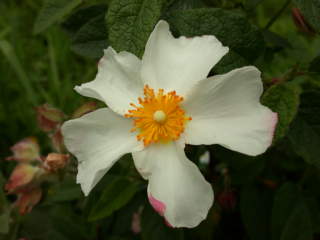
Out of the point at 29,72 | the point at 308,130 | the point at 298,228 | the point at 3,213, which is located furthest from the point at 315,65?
the point at 29,72

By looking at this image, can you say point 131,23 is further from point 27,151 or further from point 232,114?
point 27,151

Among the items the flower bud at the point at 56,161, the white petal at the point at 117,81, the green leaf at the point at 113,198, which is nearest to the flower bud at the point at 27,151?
the flower bud at the point at 56,161

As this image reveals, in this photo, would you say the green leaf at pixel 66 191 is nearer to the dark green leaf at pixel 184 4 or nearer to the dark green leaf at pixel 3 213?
the dark green leaf at pixel 3 213

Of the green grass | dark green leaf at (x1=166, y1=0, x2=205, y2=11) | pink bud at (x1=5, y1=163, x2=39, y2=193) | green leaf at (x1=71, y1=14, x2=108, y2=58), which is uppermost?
dark green leaf at (x1=166, y1=0, x2=205, y2=11)

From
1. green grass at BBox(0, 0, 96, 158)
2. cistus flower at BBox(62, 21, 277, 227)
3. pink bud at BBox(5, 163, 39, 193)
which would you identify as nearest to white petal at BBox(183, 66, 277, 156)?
cistus flower at BBox(62, 21, 277, 227)

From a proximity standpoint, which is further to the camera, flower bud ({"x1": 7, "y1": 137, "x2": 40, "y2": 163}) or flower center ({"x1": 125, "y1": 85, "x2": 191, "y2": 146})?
flower bud ({"x1": 7, "y1": 137, "x2": 40, "y2": 163})

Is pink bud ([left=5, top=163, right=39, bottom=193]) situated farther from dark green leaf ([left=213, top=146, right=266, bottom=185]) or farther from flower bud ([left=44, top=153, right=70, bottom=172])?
dark green leaf ([left=213, top=146, right=266, bottom=185])

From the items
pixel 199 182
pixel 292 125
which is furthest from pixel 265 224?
pixel 199 182
